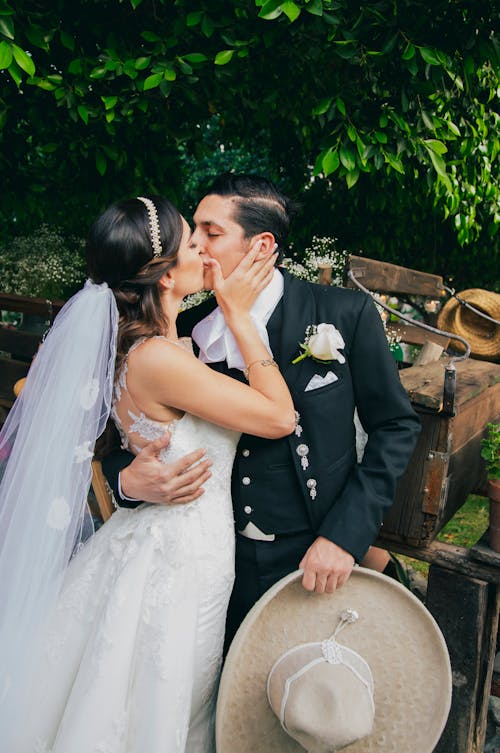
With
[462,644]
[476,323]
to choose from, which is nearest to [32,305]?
[476,323]

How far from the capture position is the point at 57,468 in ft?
7.25

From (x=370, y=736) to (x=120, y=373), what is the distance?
4.87 ft

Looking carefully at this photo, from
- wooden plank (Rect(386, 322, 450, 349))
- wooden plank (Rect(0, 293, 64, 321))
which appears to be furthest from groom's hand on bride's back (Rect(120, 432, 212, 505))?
wooden plank (Rect(0, 293, 64, 321))

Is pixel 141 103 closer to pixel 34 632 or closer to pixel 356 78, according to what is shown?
pixel 356 78

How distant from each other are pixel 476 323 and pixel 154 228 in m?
2.77

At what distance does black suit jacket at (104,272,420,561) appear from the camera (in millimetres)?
2174

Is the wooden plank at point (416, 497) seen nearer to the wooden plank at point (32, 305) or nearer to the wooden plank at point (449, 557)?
the wooden plank at point (449, 557)

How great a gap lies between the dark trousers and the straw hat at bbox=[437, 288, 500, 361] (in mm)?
2275

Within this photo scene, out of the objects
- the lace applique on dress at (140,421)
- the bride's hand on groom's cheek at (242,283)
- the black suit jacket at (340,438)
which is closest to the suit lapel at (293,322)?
the black suit jacket at (340,438)

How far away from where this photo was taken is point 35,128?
4.28 metres

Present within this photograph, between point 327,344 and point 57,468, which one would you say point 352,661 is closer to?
point 327,344

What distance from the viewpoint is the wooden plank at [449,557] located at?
2498 mm

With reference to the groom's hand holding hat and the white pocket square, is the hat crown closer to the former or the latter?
the groom's hand holding hat

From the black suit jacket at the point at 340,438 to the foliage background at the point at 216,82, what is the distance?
1.65m
